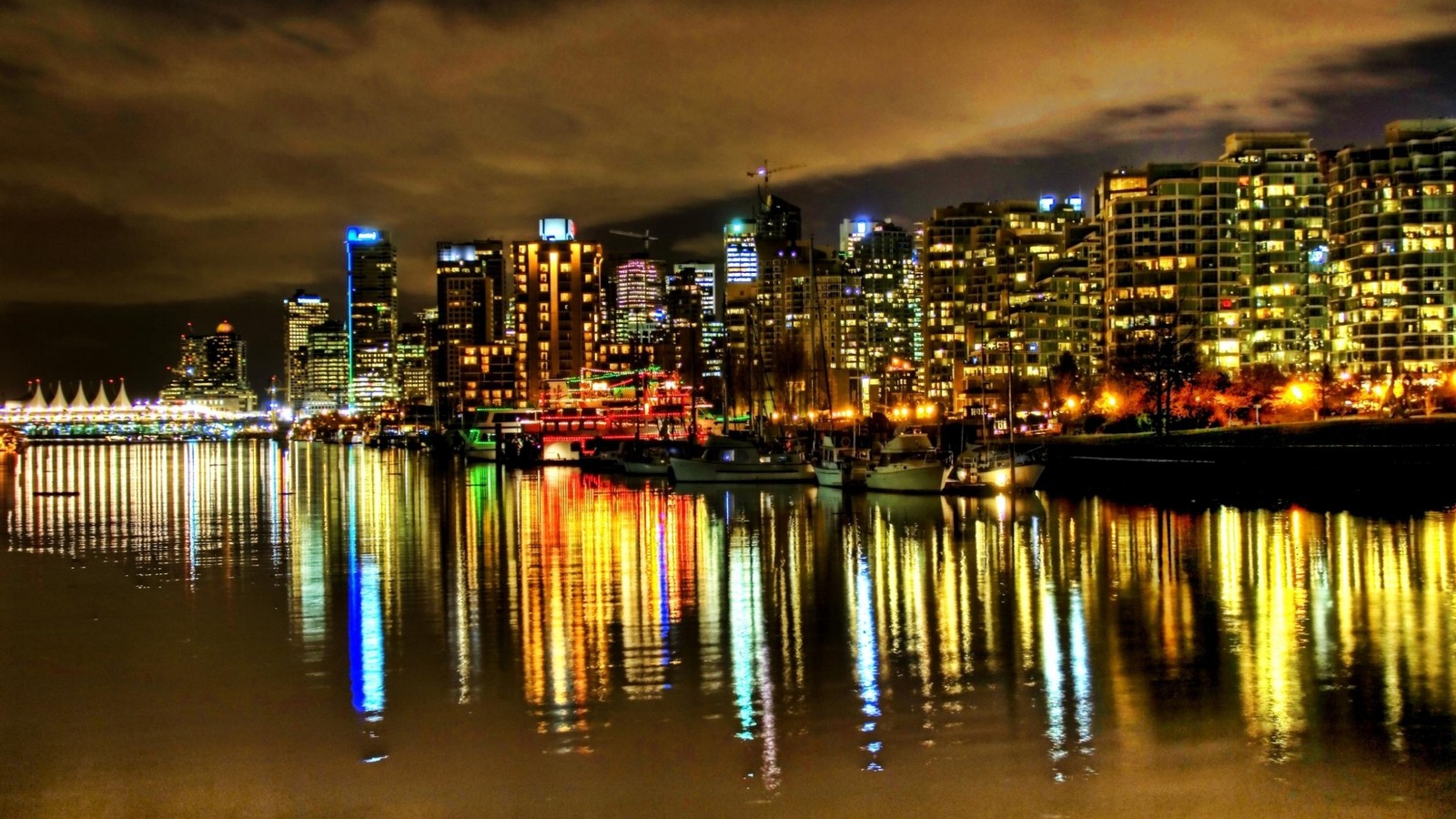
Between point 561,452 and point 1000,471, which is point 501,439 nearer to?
point 561,452

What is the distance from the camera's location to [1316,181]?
13325 cm

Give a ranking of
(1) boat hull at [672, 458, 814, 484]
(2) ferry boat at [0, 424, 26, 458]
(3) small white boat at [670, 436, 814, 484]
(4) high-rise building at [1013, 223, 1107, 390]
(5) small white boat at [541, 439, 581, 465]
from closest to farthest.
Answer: (1) boat hull at [672, 458, 814, 484] → (3) small white boat at [670, 436, 814, 484] → (5) small white boat at [541, 439, 581, 465] → (4) high-rise building at [1013, 223, 1107, 390] → (2) ferry boat at [0, 424, 26, 458]

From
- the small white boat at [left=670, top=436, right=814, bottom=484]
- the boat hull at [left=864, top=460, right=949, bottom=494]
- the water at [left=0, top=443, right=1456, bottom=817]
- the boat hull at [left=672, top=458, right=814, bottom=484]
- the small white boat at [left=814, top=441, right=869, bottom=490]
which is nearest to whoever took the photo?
the water at [left=0, top=443, right=1456, bottom=817]

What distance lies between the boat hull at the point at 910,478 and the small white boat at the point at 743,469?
8153 mm

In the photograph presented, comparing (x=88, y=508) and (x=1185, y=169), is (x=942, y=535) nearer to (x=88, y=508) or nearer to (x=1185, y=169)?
(x=88, y=508)

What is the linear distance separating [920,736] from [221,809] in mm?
6349

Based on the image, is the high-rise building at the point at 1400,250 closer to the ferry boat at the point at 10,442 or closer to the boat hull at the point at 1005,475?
the boat hull at the point at 1005,475

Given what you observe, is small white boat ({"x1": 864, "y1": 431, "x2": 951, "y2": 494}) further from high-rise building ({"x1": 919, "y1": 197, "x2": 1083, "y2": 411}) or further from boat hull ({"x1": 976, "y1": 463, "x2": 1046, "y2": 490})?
high-rise building ({"x1": 919, "y1": 197, "x2": 1083, "y2": 411})

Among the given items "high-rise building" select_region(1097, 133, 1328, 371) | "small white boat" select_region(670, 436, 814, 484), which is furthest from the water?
"high-rise building" select_region(1097, 133, 1328, 371)

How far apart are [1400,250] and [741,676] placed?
122 metres

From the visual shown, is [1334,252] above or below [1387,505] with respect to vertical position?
above

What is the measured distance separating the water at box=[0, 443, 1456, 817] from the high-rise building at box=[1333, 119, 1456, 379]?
322ft

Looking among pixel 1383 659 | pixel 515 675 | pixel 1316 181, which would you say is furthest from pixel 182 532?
pixel 1316 181

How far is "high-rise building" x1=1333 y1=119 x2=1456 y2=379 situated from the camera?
115 m
